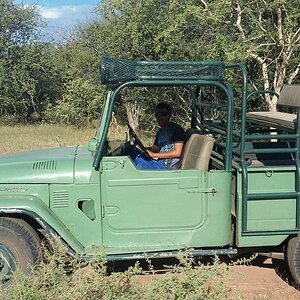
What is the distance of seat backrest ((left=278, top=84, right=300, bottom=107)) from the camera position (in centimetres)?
479

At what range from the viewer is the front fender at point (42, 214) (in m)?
4.10

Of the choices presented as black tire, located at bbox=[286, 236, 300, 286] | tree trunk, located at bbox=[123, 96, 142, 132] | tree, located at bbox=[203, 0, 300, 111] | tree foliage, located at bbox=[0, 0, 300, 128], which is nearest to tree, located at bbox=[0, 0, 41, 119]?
tree foliage, located at bbox=[0, 0, 300, 128]

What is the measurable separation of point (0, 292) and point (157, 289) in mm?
1102

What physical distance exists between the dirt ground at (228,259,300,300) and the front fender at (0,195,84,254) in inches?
53.0

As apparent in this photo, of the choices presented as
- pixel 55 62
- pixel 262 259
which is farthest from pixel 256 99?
pixel 55 62

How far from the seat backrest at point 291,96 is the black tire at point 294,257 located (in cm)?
126

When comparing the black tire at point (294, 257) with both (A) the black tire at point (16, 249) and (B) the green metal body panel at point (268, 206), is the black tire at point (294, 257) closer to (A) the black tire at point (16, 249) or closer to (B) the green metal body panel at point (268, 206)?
(B) the green metal body panel at point (268, 206)

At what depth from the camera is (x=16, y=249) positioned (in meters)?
4.18

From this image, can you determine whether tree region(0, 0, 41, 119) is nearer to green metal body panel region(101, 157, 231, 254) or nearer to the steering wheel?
the steering wheel

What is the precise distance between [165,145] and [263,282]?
1.68 metres

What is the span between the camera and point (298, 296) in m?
4.37

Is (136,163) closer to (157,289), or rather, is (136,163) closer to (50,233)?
(50,233)

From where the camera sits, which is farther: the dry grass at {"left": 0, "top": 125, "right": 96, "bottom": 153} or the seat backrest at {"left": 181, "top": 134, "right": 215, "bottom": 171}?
the dry grass at {"left": 0, "top": 125, "right": 96, "bottom": 153}

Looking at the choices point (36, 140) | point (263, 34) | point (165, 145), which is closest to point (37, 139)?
point (36, 140)
